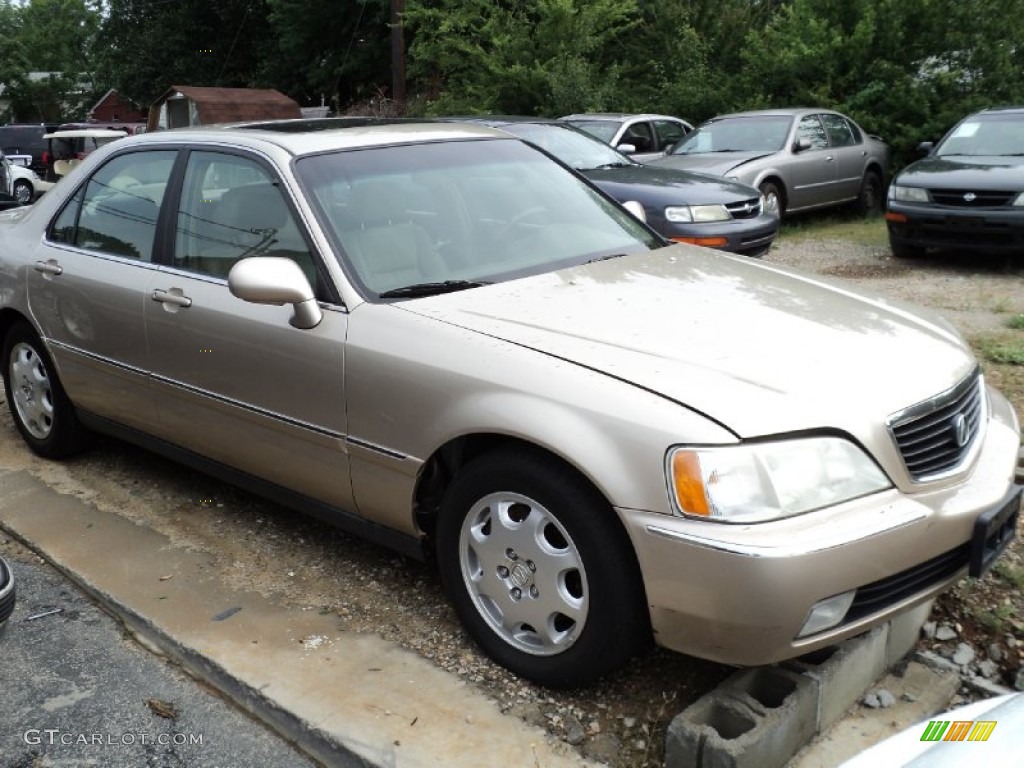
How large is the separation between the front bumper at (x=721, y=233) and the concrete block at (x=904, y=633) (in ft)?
18.0

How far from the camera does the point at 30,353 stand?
16.7 feet

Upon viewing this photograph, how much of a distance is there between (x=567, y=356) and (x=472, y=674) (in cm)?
104

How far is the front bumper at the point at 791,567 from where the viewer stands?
250 cm

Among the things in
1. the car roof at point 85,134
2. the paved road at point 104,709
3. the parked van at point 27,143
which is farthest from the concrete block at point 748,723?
the parked van at point 27,143

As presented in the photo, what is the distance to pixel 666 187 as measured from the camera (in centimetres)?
887

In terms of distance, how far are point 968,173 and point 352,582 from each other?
306 inches

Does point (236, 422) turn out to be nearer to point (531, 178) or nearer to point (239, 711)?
point (239, 711)

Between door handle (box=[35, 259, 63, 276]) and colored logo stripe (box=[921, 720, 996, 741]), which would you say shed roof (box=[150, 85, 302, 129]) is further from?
colored logo stripe (box=[921, 720, 996, 741])

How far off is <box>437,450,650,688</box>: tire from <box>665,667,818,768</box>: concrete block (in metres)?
0.26

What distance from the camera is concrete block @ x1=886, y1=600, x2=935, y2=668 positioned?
3088mm

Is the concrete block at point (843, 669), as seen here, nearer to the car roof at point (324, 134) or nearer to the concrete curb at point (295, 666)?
the concrete curb at point (295, 666)

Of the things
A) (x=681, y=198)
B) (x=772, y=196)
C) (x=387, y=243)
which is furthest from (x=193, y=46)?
(x=387, y=243)

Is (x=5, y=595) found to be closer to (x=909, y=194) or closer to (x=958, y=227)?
(x=958, y=227)

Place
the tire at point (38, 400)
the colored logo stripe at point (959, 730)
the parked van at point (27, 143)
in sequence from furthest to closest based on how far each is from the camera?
1. the parked van at point (27, 143)
2. the tire at point (38, 400)
3. the colored logo stripe at point (959, 730)
